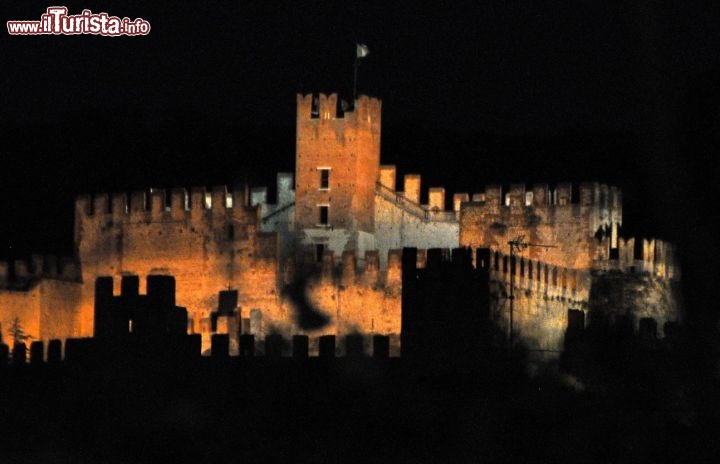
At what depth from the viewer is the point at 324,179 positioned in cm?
4306

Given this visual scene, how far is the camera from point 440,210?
43062 millimetres

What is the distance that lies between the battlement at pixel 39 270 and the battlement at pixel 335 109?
20.7 ft

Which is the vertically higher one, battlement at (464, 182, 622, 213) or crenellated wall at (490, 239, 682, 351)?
battlement at (464, 182, 622, 213)

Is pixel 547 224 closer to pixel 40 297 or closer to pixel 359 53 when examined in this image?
pixel 359 53

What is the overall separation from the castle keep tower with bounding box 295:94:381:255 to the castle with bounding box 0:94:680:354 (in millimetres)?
32

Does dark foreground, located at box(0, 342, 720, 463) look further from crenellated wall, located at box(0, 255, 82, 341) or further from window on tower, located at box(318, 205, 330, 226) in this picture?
window on tower, located at box(318, 205, 330, 226)

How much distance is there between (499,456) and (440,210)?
53.3 feet

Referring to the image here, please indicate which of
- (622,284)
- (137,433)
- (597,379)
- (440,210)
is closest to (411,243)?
(440,210)

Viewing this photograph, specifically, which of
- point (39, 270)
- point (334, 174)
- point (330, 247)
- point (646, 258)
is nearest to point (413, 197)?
point (334, 174)

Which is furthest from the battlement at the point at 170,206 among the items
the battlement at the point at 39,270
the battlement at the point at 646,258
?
the battlement at the point at 646,258

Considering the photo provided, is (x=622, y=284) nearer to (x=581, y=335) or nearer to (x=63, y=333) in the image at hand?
(x=581, y=335)

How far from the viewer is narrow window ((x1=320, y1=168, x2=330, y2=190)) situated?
1693 inches

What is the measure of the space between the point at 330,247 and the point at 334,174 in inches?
65.7

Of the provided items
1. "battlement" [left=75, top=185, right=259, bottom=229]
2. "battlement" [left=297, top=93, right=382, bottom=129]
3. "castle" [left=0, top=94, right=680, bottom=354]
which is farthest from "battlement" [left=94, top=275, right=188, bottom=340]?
"battlement" [left=297, top=93, right=382, bottom=129]
